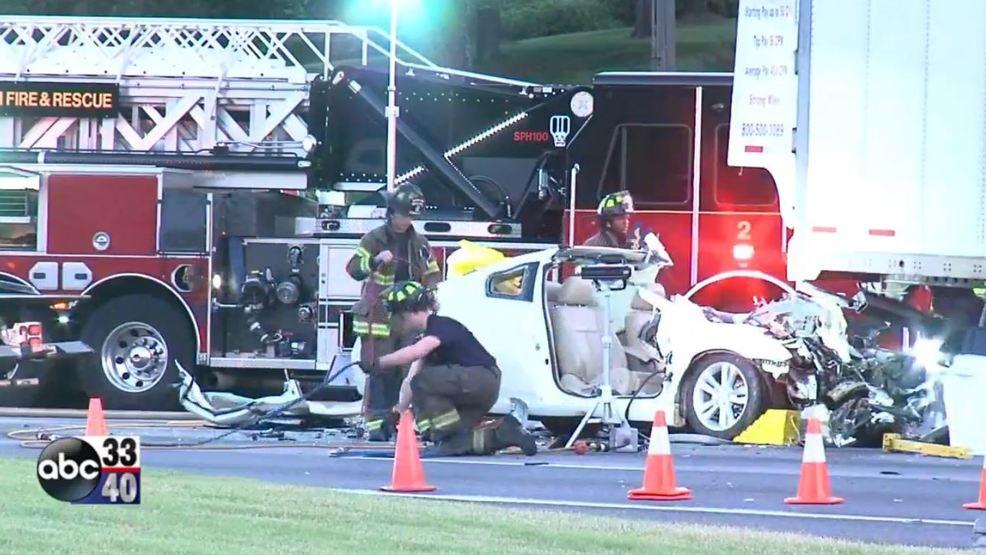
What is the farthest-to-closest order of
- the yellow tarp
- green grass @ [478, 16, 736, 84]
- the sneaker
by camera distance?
green grass @ [478, 16, 736, 84], the yellow tarp, the sneaker

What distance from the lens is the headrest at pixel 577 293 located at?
15.7m

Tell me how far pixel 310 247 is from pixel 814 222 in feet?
20.6

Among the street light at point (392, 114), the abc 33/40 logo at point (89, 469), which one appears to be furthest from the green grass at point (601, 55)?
the abc 33/40 logo at point (89, 469)

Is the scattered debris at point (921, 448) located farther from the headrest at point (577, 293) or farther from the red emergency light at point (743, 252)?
the red emergency light at point (743, 252)

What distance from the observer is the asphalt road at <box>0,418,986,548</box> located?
36.7 feet

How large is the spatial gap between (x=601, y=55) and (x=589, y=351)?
31.3m

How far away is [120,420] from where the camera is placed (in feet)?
58.6

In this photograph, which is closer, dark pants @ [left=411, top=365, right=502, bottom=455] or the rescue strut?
dark pants @ [left=411, top=365, right=502, bottom=455]

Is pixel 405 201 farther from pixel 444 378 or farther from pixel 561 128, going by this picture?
pixel 561 128

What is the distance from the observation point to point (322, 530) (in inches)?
380

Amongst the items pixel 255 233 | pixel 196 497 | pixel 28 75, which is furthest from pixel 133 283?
pixel 196 497

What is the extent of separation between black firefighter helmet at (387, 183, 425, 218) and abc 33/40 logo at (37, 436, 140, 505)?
18.2ft

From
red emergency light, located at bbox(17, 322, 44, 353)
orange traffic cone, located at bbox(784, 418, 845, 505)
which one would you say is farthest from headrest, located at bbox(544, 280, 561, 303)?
red emergency light, located at bbox(17, 322, 44, 353)

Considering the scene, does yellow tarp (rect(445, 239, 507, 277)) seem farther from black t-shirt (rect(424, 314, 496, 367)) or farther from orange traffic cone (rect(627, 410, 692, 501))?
orange traffic cone (rect(627, 410, 692, 501))
